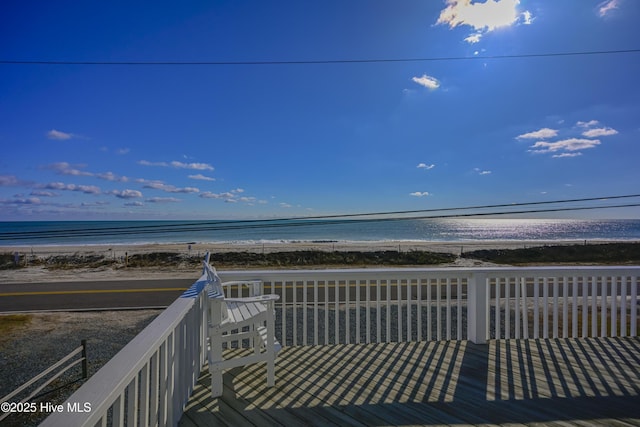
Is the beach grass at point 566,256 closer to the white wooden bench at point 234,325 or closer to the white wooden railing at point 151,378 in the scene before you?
the white wooden bench at point 234,325

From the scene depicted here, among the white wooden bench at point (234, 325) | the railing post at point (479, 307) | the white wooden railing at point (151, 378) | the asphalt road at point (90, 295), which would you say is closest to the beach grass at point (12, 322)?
the asphalt road at point (90, 295)

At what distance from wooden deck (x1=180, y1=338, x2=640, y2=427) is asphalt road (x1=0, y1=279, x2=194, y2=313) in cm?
555

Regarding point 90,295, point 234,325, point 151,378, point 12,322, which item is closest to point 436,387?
point 234,325

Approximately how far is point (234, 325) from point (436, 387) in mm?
1582

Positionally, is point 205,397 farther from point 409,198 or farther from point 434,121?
point 409,198

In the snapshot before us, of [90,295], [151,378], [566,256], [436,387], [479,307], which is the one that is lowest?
[566,256]

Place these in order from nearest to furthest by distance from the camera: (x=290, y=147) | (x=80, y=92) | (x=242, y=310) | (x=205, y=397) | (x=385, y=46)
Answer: (x=205, y=397) → (x=242, y=310) → (x=385, y=46) → (x=80, y=92) → (x=290, y=147)

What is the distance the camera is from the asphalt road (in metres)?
6.88

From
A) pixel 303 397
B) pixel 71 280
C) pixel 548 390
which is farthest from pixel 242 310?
pixel 71 280

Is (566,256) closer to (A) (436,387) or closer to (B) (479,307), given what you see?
(B) (479,307)

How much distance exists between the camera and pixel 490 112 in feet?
27.6

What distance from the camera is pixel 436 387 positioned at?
7.41ft

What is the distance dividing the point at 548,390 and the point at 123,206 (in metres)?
29.5

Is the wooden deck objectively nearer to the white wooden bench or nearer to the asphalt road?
the white wooden bench
